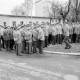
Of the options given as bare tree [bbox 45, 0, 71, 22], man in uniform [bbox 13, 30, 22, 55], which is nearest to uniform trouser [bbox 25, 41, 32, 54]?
man in uniform [bbox 13, 30, 22, 55]

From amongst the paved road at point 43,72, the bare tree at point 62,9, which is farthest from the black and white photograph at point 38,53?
the bare tree at point 62,9

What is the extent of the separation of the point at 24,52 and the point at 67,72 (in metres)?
5.72

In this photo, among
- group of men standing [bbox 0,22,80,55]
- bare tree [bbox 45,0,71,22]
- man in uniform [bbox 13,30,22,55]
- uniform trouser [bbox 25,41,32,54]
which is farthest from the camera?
bare tree [bbox 45,0,71,22]

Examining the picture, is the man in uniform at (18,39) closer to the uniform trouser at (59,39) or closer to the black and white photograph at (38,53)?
the black and white photograph at (38,53)

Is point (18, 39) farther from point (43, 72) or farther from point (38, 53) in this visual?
point (43, 72)

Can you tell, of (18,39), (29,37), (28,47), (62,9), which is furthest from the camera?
(62,9)

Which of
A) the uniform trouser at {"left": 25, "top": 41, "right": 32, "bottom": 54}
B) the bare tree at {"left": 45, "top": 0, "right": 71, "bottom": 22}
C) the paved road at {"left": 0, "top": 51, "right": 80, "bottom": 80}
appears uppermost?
the bare tree at {"left": 45, "top": 0, "right": 71, "bottom": 22}

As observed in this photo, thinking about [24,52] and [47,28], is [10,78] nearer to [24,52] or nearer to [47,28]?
[24,52]

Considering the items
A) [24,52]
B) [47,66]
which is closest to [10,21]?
[24,52]

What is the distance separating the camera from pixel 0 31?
49.0 feet

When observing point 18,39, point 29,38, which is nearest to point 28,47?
point 29,38

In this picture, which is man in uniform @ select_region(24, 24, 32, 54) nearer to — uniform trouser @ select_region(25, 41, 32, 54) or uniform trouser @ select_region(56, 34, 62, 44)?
uniform trouser @ select_region(25, 41, 32, 54)

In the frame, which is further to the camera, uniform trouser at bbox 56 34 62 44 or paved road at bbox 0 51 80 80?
uniform trouser at bbox 56 34 62 44

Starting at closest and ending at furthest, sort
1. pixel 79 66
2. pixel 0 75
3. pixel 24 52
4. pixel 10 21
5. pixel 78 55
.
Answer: pixel 0 75, pixel 79 66, pixel 78 55, pixel 24 52, pixel 10 21
